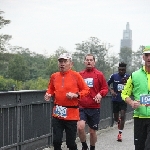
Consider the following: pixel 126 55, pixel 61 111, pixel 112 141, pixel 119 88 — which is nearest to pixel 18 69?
pixel 126 55

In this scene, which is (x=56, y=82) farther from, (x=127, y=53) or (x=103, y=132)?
(x=127, y=53)

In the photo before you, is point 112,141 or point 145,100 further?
point 112,141

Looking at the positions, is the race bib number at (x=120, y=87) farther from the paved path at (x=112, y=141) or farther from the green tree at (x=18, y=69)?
the green tree at (x=18, y=69)

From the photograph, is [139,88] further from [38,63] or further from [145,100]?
[38,63]

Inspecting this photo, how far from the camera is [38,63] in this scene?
401 ft

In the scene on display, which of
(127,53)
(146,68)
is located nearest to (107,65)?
(127,53)

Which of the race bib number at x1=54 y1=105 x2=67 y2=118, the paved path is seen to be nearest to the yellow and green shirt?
the race bib number at x1=54 y1=105 x2=67 y2=118

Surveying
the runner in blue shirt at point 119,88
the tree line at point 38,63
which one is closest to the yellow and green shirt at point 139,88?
the runner in blue shirt at point 119,88

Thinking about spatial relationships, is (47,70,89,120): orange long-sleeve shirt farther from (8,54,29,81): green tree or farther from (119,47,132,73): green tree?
(119,47,132,73): green tree

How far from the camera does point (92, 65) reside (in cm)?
782

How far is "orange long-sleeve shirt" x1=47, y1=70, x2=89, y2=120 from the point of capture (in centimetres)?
624

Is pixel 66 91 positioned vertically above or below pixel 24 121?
above

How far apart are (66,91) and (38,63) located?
117 m

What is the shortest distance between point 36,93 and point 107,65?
105 metres
